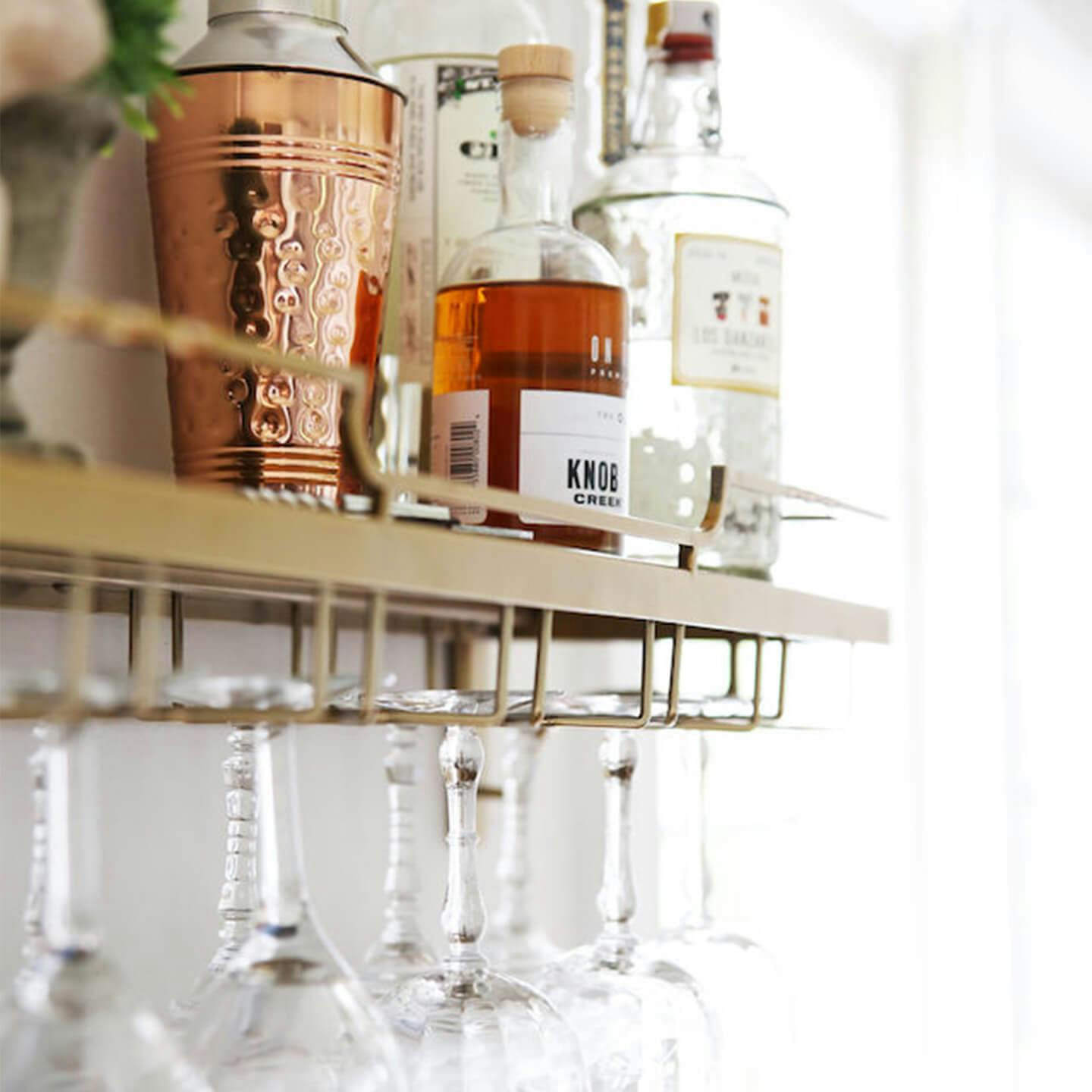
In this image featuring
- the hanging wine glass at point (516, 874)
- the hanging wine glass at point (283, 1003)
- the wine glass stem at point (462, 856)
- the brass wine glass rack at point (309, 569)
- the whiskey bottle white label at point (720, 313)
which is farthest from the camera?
the hanging wine glass at point (516, 874)

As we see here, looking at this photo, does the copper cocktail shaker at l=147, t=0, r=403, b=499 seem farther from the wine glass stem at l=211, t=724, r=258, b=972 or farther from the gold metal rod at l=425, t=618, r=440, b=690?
the gold metal rod at l=425, t=618, r=440, b=690

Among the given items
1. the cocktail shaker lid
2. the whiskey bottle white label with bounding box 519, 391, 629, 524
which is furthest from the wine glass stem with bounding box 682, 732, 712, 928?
the cocktail shaker lid

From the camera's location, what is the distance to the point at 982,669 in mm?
1459

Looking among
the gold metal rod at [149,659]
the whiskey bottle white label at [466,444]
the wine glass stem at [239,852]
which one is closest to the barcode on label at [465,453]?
the whiskey bottle white label at [466,444]

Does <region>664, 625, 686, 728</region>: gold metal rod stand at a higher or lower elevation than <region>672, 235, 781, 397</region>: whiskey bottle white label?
lower

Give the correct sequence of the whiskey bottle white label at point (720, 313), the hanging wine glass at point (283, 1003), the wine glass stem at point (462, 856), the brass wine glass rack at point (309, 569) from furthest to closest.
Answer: the whiskey bottle white label at point (720, 313) < the wine glass stem at point (462, 856) < the hanging wine glass at point (283, 1003) < the brass wine glass rack at point (309, 569)

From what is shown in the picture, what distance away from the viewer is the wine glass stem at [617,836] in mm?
622

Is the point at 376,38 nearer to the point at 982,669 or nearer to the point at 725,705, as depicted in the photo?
the point at 725,705

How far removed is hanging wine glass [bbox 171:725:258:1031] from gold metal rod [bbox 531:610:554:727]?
0.28 feet

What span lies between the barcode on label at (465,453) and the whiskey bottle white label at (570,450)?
0.05 feet

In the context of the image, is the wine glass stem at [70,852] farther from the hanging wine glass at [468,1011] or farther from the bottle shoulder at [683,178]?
the bottle shoulder at [683,178]

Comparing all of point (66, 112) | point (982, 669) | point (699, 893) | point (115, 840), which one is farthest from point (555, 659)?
point (982, 669)

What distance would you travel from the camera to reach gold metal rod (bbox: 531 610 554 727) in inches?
17.7

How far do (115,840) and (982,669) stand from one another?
1024 millimetres
